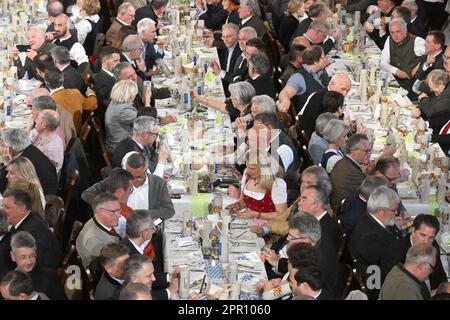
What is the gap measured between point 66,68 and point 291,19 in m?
3.58

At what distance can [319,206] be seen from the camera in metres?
10.1

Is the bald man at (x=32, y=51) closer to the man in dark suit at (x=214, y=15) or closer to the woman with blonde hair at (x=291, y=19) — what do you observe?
the man in dark suit at (x=214, y=15)

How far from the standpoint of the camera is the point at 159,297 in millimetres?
9430

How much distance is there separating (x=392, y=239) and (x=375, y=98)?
346cm

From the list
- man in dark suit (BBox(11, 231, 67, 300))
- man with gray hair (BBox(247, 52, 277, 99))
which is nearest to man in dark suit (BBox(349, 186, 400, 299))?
man in dark suit (BBox(11, 231, 67, 300))

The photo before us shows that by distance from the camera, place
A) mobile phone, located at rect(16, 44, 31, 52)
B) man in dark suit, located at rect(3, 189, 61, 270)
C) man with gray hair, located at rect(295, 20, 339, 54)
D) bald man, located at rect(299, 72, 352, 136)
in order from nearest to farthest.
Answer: man in dark suit, located at rect(3, 189, 61, 270), bald man, located at rect(299, 72, 352, 136), mobile phone, located at rect(16, 44, 31, 52), man with gray hair, located at rect(295, 20, 339, 54)

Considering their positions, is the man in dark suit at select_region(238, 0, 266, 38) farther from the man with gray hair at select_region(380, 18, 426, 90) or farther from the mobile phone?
the mobile phone

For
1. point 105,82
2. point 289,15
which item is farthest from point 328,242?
point 289,15

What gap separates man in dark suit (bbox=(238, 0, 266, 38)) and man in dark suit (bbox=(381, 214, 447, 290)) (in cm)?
570

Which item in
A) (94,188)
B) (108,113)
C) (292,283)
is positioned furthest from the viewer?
(108,113)

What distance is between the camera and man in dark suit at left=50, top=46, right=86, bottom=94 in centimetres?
1305

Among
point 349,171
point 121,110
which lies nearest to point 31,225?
point 121,110

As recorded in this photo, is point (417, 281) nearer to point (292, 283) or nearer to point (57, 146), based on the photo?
point (292, 283)

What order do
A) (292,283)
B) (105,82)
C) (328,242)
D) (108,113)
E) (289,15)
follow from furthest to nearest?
(289,15) → (105,82) → (108,113) → (328,242) → (292,283)
